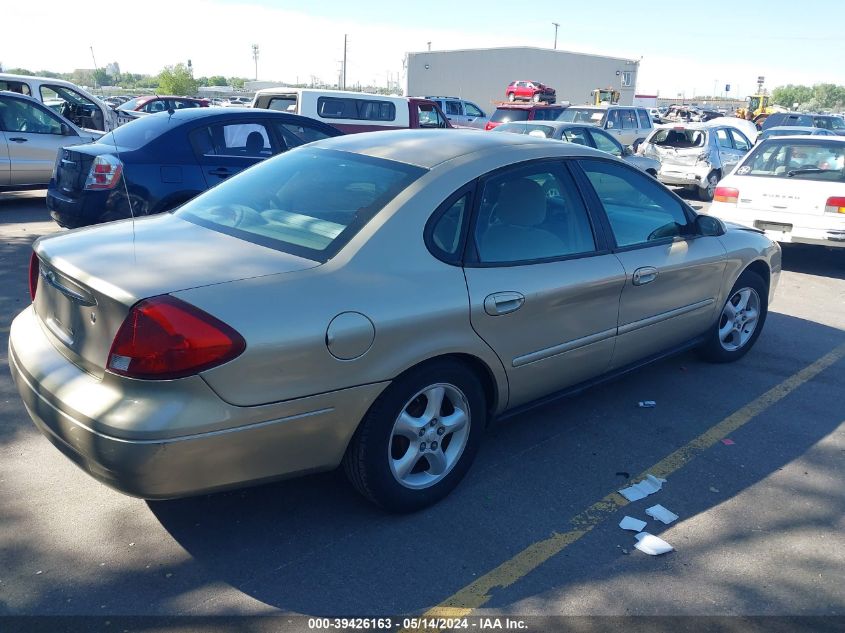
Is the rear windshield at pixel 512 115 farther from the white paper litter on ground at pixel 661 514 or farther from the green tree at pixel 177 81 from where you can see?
the green tree at pixel 177 81

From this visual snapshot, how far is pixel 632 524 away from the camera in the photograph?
3.33m

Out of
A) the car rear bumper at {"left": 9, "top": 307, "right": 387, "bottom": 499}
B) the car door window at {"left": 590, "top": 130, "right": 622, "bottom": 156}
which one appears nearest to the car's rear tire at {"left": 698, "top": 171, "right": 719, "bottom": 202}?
the car door window at {"left": 590, "top": 130, "right": 622, "bottom": 156}

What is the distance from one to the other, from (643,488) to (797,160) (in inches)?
273

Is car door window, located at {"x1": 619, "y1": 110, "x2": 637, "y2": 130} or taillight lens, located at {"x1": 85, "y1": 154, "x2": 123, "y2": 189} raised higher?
car door window, located at {"x1": 619, "y1": 110, "x2": 637, "y2": 130}

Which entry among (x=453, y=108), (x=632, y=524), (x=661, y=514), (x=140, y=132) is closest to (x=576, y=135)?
(x=140, y=132)

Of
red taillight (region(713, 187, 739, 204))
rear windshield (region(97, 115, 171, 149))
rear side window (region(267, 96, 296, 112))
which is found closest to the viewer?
rear windshield (region(97, 115, 171, 149))

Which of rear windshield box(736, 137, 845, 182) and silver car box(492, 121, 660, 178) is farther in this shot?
silver car box(492, 121, 660, 178)

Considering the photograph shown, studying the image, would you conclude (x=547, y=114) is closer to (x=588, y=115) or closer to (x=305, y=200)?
(x=588, y=115)

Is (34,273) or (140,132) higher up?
(140,132)

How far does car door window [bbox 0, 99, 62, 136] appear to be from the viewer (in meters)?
10.3

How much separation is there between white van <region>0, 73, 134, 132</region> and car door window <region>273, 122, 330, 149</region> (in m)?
5.38

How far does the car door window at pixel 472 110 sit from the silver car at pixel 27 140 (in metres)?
19.1

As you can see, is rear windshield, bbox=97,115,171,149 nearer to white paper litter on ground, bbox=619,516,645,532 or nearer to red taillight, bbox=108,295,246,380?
red taillight, bbox=108,295,246,380

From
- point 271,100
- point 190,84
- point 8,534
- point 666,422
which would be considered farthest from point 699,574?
point 190,84
